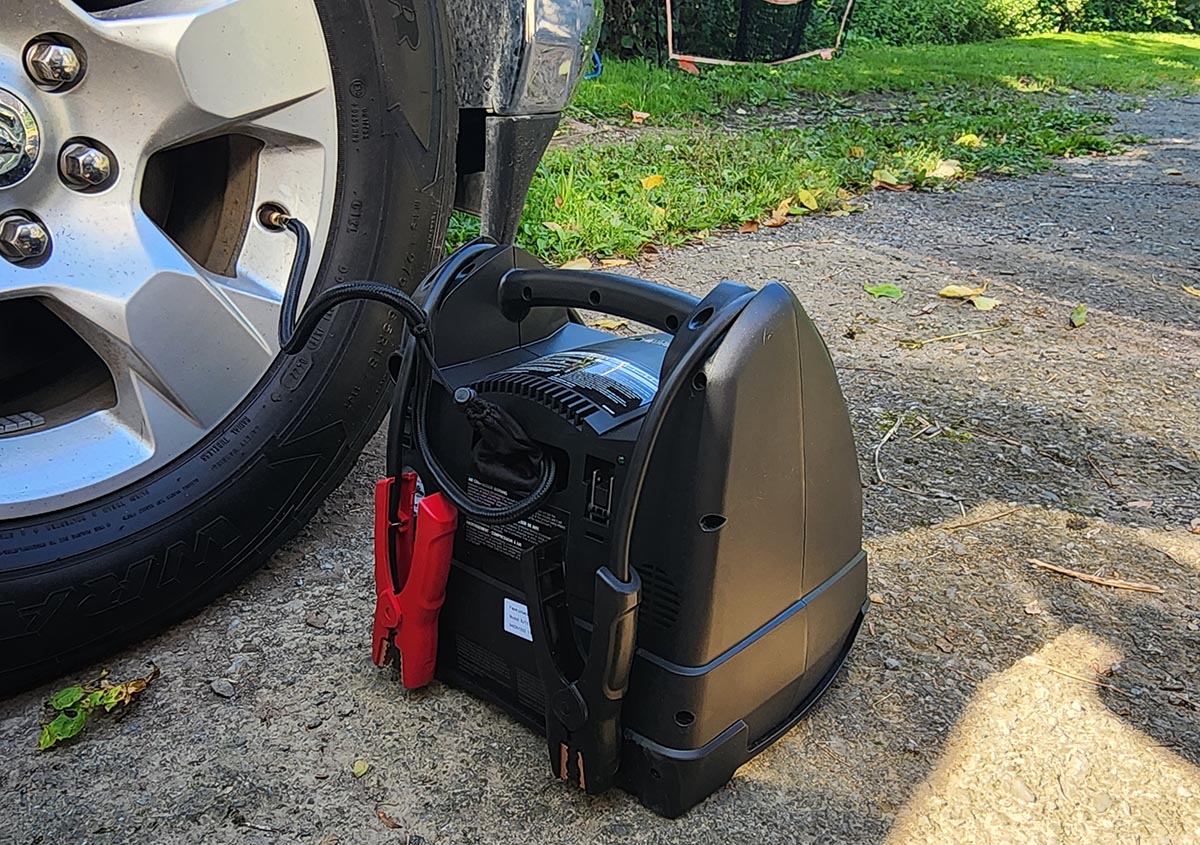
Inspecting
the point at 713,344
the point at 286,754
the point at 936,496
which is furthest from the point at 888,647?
the point at 286,754

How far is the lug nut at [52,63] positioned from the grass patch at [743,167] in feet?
5.88

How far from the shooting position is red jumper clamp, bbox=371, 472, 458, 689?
1.23 meters

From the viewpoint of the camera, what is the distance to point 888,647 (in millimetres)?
1487

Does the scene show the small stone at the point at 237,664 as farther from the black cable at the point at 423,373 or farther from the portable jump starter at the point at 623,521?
the black cable at the point at 423,373

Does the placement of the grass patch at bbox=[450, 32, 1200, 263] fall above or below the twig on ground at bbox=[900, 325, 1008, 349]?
above

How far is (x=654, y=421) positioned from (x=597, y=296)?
0.90 ft

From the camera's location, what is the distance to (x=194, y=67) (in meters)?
1.33

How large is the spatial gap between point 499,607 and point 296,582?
19.5 inches

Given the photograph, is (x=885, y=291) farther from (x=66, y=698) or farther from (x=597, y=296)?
(x=66, y=698)

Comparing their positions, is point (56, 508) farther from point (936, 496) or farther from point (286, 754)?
point (936, 496)

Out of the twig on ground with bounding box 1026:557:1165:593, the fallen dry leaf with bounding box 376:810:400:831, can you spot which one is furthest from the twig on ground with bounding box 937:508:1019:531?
the fallen dry leaf with bounding box 376:810:400:831

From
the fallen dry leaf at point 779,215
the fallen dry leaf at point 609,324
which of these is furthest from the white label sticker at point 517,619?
the fallen dry leaf at point 779,215

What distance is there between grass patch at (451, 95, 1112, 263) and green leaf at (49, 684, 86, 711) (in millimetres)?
1990

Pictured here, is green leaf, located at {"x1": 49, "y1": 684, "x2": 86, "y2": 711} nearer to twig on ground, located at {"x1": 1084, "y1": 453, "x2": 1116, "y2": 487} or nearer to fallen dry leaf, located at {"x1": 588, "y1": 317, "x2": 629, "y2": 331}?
fallen dry leaf, located at {"x1": 588, "y1": 317, "x2": 629, "y2": 331}
